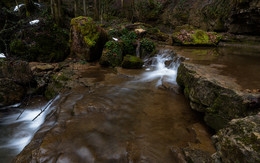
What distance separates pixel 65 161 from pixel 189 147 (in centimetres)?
209

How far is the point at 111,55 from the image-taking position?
8156 mm

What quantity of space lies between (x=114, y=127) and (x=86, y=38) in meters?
6.62

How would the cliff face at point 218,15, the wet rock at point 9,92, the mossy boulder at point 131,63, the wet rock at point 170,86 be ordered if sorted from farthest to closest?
the cliff face at point 218,15 < the mossy boulder at point 131,63 < the wet rock at point 9,92 < the wet rock at point 170,86

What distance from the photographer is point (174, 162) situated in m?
2.22

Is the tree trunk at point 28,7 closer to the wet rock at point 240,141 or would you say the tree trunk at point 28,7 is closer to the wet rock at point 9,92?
the wet rock at point 9,92

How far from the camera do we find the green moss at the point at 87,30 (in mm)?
8242

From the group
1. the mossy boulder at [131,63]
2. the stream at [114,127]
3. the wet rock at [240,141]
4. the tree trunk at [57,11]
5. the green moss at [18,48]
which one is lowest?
the stream at [114,127]

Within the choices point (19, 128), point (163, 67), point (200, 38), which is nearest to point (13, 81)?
point (19, 128)

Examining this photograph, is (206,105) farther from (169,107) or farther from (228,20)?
(228,20)

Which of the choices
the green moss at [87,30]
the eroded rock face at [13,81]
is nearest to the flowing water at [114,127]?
the eroded rock face at [13,81]

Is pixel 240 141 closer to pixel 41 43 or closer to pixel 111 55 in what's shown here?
pixel 111 55

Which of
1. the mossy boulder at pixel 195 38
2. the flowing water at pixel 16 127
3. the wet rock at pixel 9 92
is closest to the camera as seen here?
the flowing water at pixel 16 127

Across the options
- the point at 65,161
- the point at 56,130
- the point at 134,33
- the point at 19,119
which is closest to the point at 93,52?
the point at 134,33

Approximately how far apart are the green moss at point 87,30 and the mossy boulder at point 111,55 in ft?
2.75
